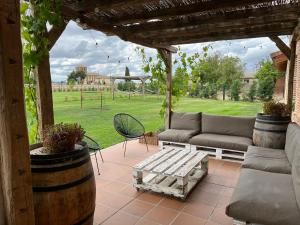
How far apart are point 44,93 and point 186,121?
3.39 meters

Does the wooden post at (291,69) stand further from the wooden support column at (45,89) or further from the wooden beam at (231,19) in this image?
the wooden support column at (45,89)

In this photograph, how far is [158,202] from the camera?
276 centimetres

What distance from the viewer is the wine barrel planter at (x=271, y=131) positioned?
344cm

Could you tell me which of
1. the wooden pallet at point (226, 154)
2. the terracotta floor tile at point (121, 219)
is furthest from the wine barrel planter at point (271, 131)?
the terracotta floor tile at point (121, 219)

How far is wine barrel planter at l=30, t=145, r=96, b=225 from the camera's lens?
61.5 inches

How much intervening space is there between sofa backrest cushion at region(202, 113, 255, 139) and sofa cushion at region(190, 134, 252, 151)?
0.14 meters

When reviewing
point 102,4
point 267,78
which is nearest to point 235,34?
point 102,4

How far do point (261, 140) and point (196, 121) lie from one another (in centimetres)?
153

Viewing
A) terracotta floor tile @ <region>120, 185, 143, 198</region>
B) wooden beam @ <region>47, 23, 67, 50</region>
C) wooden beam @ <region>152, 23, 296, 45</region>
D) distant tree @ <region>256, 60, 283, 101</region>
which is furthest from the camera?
distant tree @ <region>256, 60, 283, 101</region>

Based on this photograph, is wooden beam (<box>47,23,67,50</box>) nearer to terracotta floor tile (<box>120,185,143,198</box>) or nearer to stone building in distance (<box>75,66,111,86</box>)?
terracotta floor tile (<box>120,185,143,198</box>)

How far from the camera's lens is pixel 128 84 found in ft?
55.1

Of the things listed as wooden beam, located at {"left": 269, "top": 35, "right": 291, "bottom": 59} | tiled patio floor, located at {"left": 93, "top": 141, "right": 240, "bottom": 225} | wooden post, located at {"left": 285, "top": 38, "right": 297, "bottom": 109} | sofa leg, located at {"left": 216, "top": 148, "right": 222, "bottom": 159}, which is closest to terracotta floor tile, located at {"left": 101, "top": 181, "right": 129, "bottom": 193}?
tiled patio floor, located at {"left": 93, "top": 141, "right": 240, "bottom": 225}

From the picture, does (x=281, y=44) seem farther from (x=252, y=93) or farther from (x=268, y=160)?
(x=252, y=93)

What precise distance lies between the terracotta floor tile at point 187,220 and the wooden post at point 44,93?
5.50 ft
